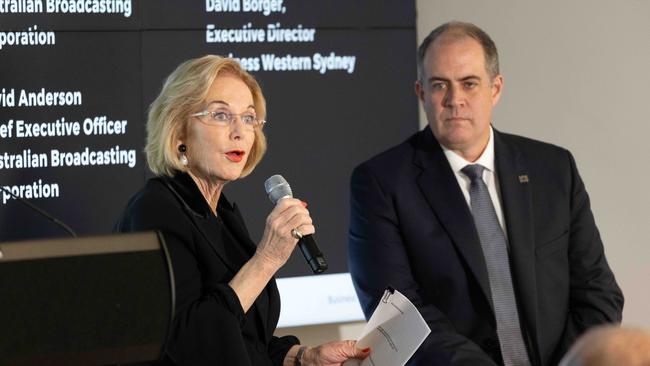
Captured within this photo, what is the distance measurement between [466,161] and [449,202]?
0.18 meters

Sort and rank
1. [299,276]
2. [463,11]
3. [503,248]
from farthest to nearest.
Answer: [463,11]
[299,276]
[503,248]

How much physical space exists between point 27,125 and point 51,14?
449 mm

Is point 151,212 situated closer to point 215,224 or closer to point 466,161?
point 215,224

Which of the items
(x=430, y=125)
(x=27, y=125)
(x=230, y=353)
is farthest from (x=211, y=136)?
(x=27, y=125)

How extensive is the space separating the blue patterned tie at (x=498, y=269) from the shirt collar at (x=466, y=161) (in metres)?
0.03

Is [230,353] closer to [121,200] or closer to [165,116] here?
[165,116]

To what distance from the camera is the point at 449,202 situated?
364 cm

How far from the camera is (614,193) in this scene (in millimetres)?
5152

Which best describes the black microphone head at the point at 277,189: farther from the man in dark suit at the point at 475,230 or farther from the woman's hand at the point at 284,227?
the man in dark suit at the point at 475,230

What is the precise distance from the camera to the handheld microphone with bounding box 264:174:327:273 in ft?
8.75

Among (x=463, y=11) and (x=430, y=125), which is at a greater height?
(x=463, y=11)

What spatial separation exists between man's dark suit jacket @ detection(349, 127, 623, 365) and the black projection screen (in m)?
0.94

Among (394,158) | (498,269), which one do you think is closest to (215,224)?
(394,158)

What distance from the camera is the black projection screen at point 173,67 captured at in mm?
4211
